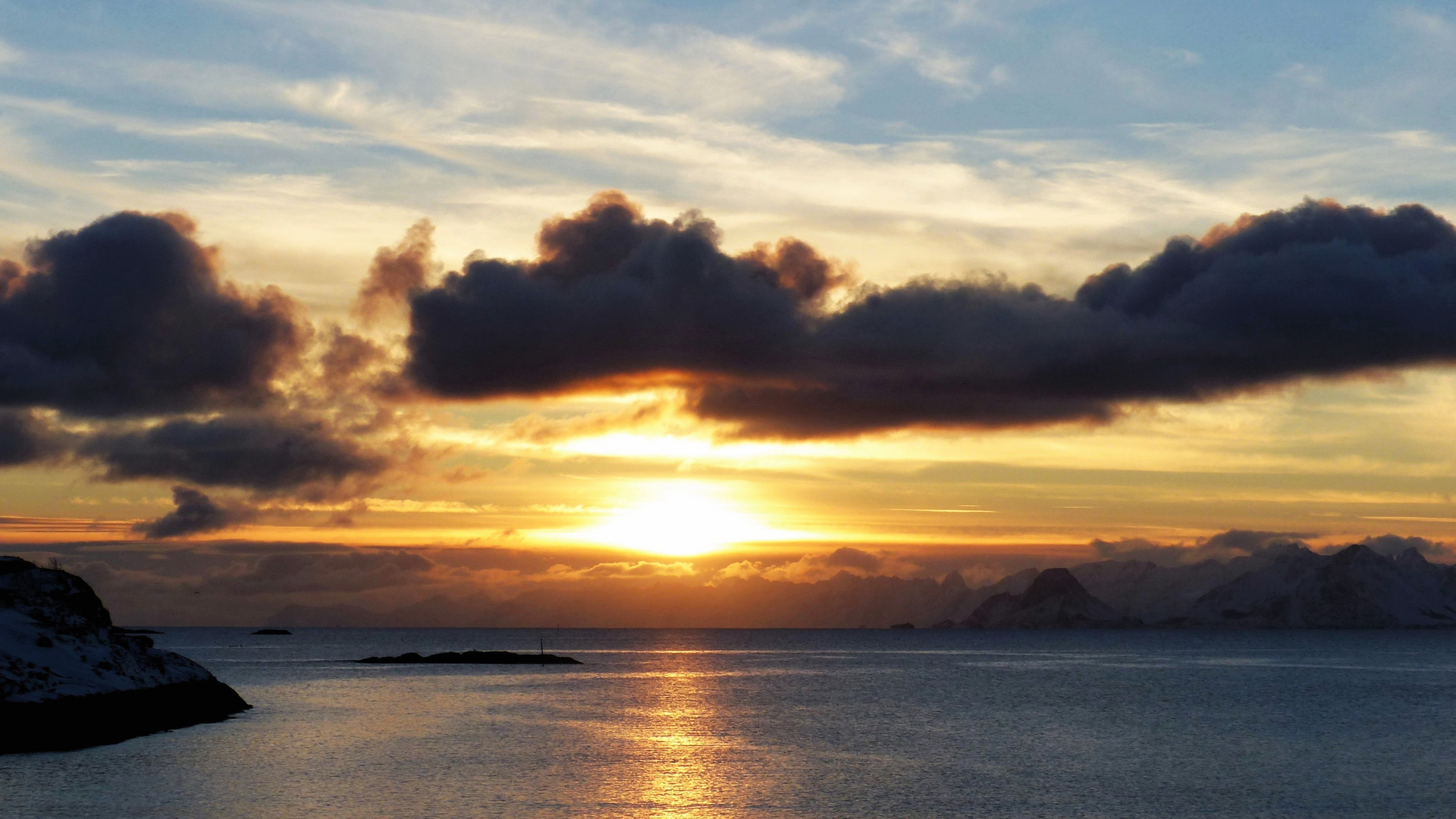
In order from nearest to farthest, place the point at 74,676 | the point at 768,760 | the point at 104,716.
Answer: the point at 768,760
the point at 74,676
the point at 104,716

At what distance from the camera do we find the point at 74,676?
8100cm

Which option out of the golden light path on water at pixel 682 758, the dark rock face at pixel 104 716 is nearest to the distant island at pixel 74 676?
the dark rock face at pixel 104 716

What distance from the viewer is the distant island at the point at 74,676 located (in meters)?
74.8

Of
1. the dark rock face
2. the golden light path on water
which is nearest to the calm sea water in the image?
the golden light path on water

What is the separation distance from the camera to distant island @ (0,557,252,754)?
245 feet

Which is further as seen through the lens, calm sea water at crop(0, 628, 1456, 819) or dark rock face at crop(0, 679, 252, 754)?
dark rock face at crop(0, 679, 252, 754)

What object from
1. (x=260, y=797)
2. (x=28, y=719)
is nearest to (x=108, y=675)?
(x=28, y=719)

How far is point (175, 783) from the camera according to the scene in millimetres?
62406

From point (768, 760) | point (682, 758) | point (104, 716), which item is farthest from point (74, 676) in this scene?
point (768, 760)

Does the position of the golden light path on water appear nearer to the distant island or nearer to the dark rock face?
the dark rock face

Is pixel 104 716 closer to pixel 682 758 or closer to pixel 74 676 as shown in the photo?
pixel 74 676

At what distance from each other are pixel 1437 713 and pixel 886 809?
88869 mm

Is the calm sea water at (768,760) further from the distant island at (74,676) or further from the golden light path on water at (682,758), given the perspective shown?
the distant island at (74,676)

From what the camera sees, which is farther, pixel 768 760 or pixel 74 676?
pixel 74 676
